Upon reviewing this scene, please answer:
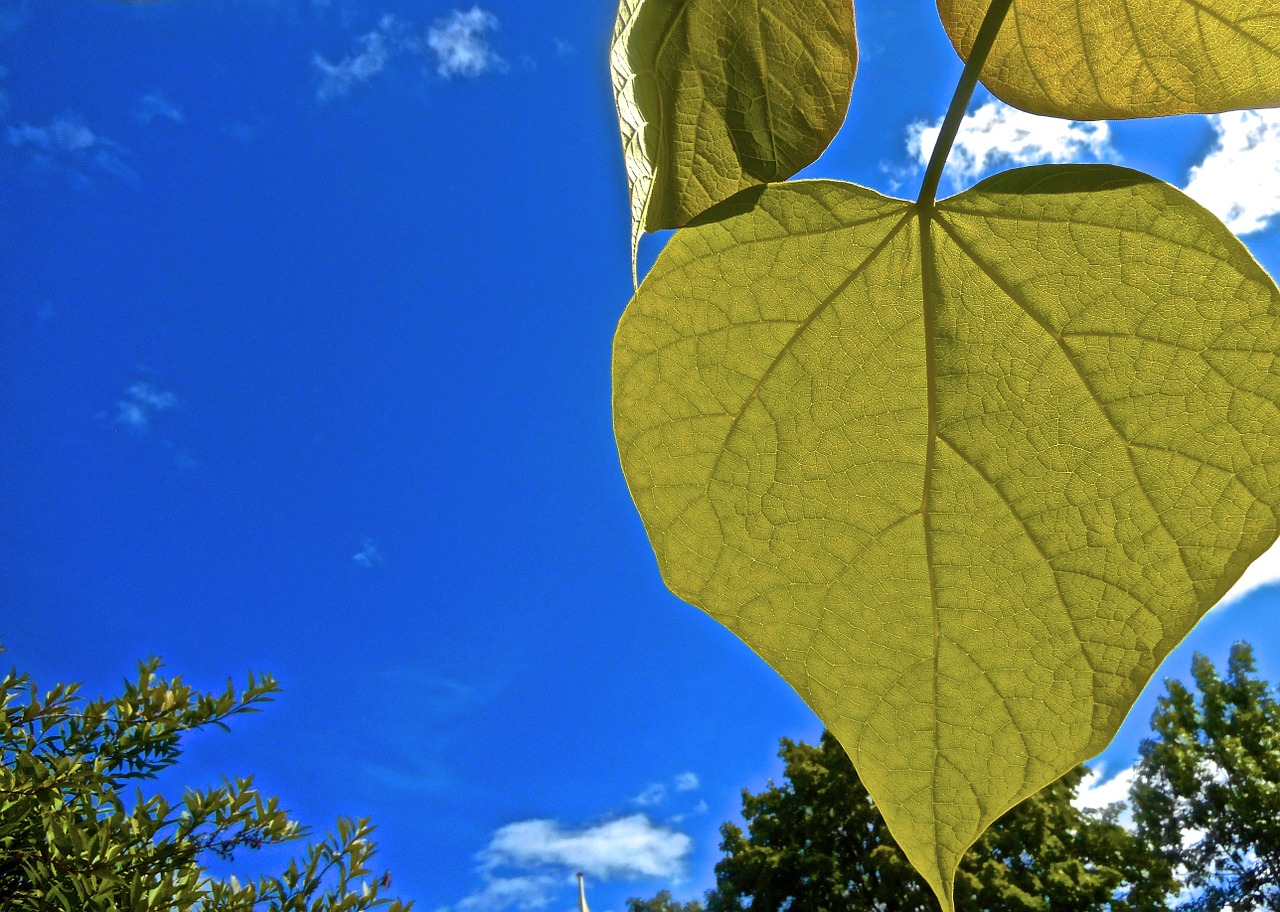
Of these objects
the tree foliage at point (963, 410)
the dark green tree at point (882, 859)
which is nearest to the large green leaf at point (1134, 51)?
the tree foliage at point (963, 410)

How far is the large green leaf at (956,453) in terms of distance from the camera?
0.39 m

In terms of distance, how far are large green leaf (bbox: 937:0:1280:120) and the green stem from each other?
0.03 meters

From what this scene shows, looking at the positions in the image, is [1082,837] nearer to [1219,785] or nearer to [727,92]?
[1219,785]

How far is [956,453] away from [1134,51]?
0.64 ft

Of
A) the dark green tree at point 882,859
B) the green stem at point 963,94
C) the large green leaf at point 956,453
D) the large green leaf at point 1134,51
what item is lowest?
the large green leaf at point 956,453

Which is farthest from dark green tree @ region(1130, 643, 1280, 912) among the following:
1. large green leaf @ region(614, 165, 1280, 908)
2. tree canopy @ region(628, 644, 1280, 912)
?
large green leaf @ region(614, 165, 1280, 908)

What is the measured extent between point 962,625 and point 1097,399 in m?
0.12

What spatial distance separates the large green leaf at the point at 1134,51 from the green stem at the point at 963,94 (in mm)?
31

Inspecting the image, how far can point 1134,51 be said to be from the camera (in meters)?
0.40

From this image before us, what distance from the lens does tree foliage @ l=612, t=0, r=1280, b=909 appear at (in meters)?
0.39

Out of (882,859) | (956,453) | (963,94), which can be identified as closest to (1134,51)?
(963,94)

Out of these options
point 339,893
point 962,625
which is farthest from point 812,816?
point 962,625

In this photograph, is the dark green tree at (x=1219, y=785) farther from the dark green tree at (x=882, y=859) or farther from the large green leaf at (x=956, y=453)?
the large green leaf at (x=956, y=453)

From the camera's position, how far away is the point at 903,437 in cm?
43
